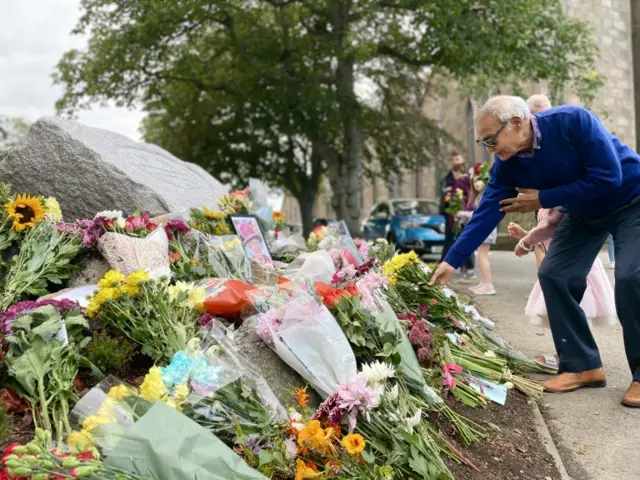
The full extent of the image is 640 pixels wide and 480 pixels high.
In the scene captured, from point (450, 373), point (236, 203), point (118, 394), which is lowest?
point (450, 373)

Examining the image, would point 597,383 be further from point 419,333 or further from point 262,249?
point 262,249

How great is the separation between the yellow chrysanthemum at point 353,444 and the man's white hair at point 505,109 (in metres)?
1.94

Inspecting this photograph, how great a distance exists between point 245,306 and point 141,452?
149 centimetres

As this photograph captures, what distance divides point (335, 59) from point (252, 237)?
12.0 metres

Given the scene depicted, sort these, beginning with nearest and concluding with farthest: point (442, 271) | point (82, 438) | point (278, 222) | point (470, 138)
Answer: point (82, 438) → point (442, 271) → point (278, 222) → point (470, 138)

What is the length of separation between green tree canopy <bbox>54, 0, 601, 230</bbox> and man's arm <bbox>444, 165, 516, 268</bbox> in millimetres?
9012

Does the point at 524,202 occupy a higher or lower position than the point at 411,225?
higher

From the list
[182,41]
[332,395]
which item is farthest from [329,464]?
[182,41]

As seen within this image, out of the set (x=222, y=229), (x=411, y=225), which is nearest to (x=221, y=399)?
(x=222, y=229)

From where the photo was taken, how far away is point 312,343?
9.45ft

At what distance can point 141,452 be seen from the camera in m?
1.97

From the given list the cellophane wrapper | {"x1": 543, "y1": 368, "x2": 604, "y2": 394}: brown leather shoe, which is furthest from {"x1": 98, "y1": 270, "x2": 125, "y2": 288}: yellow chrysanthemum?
{"x1": 543, "y1": 368, "x2": 604, "y2": 394}: brown leather shoe

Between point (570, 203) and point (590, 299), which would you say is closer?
point (570, 203)

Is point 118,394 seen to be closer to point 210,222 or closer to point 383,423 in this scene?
point 383,423
